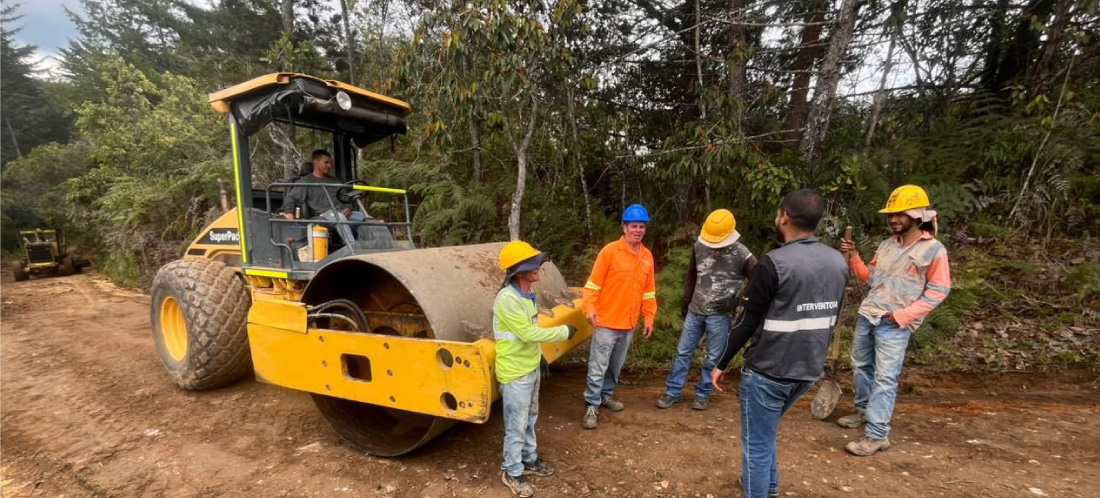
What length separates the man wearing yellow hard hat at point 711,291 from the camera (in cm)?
371

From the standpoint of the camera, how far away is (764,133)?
636 cm

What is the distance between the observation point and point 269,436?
12.0 ft

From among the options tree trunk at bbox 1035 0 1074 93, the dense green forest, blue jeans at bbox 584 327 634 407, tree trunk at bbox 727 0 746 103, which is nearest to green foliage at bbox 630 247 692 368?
the dense green forest

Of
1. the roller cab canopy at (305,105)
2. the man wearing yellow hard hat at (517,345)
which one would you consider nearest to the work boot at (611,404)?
the man wearing yellow hard hat at (517,345)

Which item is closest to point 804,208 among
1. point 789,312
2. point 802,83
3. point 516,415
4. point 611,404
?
point 789,312

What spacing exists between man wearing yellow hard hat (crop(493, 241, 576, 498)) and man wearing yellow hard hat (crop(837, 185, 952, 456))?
2109 millimetres

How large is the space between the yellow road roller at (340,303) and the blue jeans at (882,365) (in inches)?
76.8

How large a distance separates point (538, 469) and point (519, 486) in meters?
0.23

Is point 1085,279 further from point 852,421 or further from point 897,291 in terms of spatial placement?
point 852,421

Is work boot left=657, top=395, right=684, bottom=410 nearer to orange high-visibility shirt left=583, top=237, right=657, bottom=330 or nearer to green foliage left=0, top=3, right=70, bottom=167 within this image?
orange high-visibility shirt left=583, top=237, right=657, bottom=330

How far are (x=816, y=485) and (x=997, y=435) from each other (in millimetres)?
1549

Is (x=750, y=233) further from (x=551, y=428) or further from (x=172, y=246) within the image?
(x=172, y=246)

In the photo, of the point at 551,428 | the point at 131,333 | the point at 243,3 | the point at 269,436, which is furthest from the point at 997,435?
the point at 243,3

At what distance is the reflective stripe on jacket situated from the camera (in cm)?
267
